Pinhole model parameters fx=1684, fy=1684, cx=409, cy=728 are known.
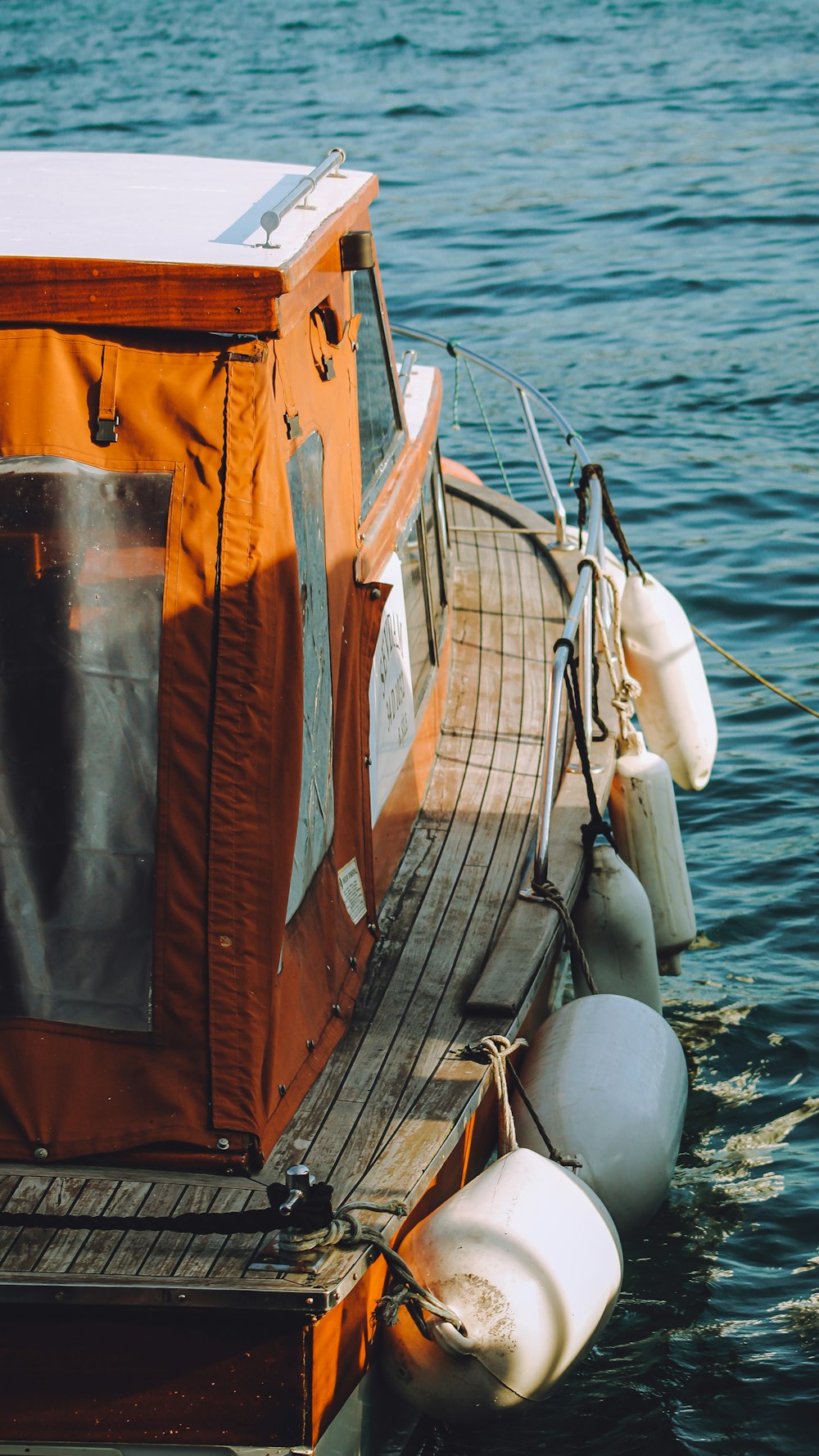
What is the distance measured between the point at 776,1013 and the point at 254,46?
29.2 m

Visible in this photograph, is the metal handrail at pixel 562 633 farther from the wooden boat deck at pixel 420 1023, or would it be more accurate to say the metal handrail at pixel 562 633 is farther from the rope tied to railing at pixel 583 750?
the wooden boat deck at pixel 420 1023

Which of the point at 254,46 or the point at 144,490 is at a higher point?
the point at 144,490

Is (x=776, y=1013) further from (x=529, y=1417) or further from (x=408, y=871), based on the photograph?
(x=529, y=1417)

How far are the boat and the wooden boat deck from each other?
0.01 metres

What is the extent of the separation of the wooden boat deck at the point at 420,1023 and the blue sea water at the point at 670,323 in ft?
3.26

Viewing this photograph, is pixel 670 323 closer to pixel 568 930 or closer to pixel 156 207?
pixel 568 930

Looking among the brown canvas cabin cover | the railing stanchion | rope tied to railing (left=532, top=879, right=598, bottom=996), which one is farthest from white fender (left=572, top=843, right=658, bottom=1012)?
the railing stanchion

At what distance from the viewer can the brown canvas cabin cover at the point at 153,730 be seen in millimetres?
3740

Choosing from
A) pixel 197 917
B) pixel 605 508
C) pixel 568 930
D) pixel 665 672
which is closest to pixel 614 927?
pixel 568 930

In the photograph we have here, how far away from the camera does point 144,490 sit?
12.3ft

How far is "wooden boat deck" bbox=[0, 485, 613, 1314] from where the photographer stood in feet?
11.9

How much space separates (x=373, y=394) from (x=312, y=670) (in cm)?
155

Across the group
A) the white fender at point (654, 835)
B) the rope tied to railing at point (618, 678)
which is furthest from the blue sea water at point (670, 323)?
the rope tied to railing at point (618, 678)

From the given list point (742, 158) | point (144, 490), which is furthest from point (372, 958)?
point (742, 158)
